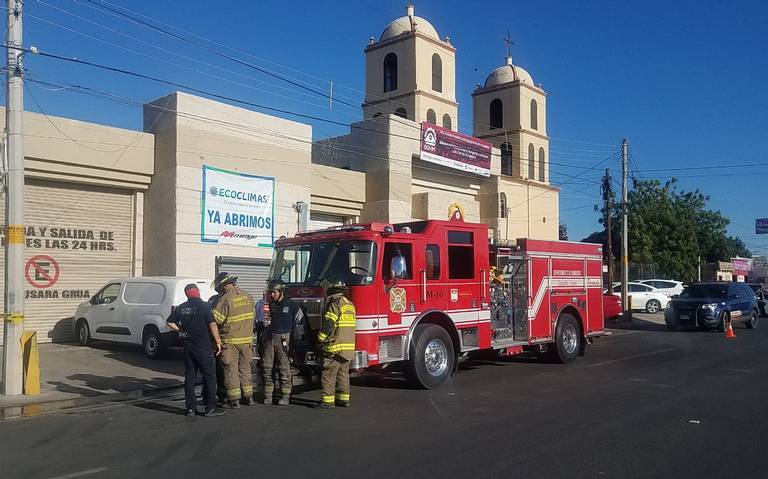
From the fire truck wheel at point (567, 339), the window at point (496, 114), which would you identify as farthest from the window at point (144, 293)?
the window at point (496, 114)

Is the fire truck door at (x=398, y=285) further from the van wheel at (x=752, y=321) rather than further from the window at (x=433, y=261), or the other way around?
the van wheel at (x=752, y=321)

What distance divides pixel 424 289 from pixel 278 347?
253cm

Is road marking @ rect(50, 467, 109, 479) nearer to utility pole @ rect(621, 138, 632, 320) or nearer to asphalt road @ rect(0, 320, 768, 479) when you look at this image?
asphalt road @ rect(0, 320, 768, 479)

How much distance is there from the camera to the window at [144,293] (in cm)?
1457

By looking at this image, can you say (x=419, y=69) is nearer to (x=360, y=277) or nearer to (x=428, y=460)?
(x=360, y=277)

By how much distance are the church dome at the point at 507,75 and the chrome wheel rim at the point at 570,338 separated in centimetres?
3095

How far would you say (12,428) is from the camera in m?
8.16

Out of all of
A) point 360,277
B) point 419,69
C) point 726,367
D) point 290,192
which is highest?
point 419,69

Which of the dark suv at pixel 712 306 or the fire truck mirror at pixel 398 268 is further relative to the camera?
the dark suv at pixel 712 306

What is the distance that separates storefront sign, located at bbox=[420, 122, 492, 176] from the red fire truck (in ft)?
47.9

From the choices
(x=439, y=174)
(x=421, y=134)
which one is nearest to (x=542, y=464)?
(x=421, y=134)

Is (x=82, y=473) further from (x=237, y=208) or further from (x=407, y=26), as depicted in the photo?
(x=407, y=26)

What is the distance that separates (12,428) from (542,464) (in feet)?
20.2

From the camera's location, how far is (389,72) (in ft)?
122
